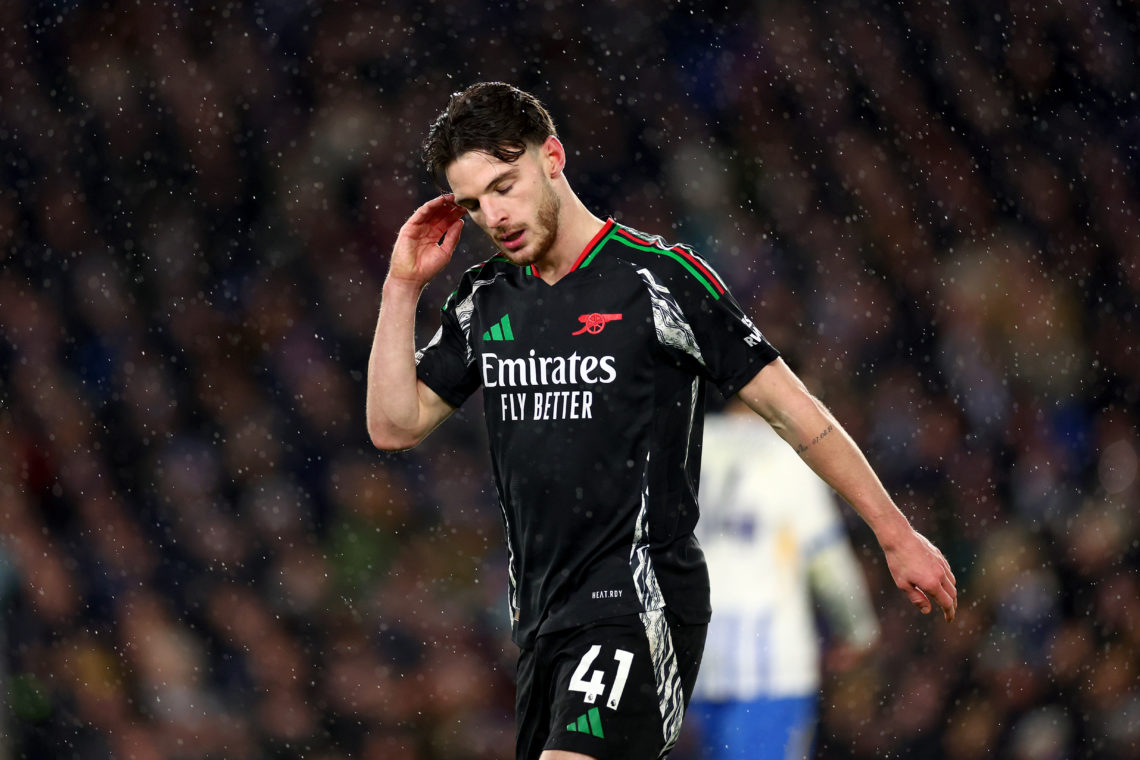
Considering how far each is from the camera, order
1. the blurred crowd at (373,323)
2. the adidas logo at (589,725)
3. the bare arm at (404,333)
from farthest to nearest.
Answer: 1. the blurred crowd at (373,323)
2. the bare arm at (404,333)
3. the adidas logo at (589,725)

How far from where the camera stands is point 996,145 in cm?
365

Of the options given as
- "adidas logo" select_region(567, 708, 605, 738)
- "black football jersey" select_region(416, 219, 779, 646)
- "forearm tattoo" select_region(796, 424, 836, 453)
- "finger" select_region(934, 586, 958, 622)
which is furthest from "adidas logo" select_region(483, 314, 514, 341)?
"finger" select_region(934, 586, 958, 622)

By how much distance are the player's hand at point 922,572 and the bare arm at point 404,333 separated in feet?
2.59

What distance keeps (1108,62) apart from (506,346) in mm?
2493

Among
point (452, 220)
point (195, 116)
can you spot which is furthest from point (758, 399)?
point (195, 116)

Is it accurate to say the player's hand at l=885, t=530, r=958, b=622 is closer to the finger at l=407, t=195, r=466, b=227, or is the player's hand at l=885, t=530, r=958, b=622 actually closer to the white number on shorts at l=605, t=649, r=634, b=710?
the white number on shorts at l=605, t=649, r=634, b=710

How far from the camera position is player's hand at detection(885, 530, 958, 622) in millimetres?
1889

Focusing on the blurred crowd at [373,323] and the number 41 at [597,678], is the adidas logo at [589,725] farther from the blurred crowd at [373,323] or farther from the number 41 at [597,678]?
the blurred crowd at [373,323]

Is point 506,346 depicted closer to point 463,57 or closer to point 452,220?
point 452,220

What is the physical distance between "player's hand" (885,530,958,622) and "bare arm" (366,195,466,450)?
79 centimetres

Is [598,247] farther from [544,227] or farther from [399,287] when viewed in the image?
[399,287]

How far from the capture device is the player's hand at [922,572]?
6.20 feet

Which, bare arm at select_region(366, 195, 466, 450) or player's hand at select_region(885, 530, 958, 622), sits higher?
bare arm at select_region(366, 195, 466, 450)

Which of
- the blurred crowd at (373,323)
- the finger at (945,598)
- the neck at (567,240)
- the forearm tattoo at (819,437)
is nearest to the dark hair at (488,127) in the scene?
the neck at (567,240)
